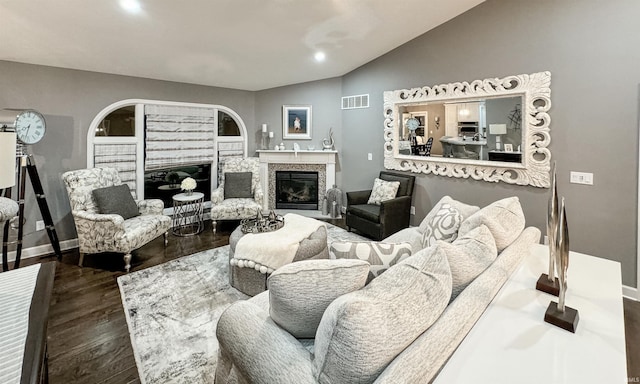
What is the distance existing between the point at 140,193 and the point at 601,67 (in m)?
6.15

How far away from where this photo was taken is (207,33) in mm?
3527

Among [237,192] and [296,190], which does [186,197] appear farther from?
[296,190]

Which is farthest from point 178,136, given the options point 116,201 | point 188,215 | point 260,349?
point 260,349

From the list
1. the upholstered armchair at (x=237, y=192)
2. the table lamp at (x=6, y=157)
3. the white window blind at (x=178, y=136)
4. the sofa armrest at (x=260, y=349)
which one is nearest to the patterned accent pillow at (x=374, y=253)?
the sofa armrest at (x=260, y=349)

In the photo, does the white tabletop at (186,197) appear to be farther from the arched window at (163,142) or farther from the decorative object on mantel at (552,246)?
the decorative object on mantel at (552,246)

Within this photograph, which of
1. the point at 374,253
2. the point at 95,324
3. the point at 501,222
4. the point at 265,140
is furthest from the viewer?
the point at 265,140

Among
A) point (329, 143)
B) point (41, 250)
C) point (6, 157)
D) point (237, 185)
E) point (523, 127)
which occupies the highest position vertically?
point (329, 143)

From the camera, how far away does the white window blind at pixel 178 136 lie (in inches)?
196

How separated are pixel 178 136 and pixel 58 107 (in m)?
1.62

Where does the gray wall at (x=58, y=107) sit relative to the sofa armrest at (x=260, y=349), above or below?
above

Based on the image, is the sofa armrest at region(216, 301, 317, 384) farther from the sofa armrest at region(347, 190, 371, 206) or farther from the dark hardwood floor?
the sofa armrest at region(347, 190, 371, 206)

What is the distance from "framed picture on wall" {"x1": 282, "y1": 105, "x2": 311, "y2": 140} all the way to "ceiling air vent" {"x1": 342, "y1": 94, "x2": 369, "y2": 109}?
72 cm

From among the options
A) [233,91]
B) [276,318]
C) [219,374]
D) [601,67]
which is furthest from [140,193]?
[601,67]

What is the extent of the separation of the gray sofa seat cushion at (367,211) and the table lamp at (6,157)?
147 inches
